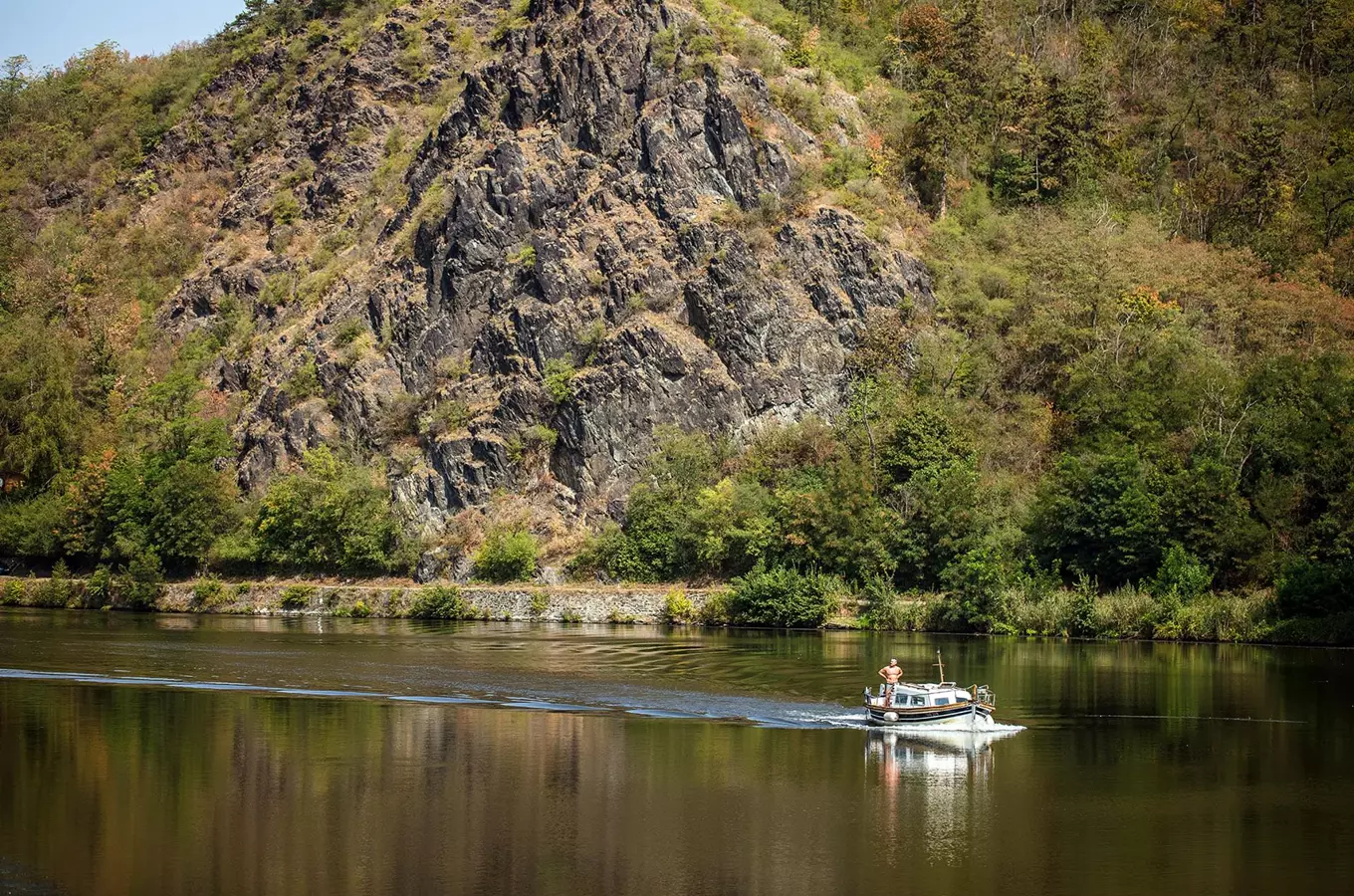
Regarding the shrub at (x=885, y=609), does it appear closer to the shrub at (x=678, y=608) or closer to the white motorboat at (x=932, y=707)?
the shrub at (x=678, y=608)

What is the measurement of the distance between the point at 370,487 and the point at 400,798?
6140 cm

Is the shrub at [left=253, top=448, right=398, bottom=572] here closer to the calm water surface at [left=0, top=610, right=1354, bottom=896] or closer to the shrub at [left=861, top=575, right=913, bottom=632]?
the calm water surface at [left=0, top=610, right=1354, bottom=896]

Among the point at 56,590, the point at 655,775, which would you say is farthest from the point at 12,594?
the point at 655,775

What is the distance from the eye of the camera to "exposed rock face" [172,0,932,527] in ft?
316

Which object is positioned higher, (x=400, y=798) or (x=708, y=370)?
(x=708, y=370)

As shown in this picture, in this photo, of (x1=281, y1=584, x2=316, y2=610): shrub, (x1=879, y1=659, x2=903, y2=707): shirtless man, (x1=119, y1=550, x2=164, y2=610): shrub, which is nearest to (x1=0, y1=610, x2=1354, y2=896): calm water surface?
(x1=879, y1=659, x2=903, y2=707): shirtless man

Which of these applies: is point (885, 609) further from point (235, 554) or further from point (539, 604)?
point (235, 554)

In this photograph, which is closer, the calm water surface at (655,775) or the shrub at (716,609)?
the calm water surface at (655,775)

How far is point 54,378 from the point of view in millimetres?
105188

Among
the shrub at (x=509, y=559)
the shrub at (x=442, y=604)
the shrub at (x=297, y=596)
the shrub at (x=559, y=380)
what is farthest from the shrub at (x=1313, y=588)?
the shrub at (x=297, y=596)

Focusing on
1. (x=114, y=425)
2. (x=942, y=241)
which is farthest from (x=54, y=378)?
(x=942, y=241)

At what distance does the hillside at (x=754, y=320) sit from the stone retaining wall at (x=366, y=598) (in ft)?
8.33

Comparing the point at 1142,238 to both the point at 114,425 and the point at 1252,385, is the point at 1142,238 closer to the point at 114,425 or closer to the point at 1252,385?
the point at 1252,385

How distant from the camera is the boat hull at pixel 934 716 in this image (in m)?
45.9
